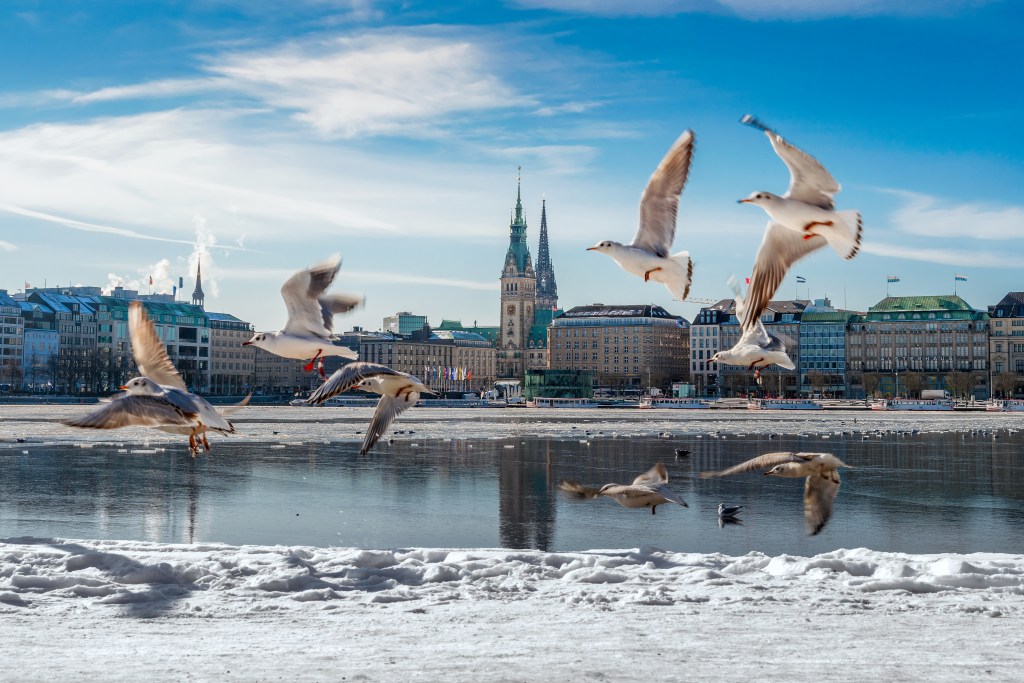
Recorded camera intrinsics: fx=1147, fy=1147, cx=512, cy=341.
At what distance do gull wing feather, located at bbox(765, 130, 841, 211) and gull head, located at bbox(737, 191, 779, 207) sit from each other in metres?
0.08

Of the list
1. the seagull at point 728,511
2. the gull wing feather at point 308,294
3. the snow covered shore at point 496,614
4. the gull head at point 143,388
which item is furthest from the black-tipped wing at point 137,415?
the seagull at point 728,511

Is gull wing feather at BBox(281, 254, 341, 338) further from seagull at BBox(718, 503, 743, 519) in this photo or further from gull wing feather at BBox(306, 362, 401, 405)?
seagull at BBox(718, 503, 743, 519)

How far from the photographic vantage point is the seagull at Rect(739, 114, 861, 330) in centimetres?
535

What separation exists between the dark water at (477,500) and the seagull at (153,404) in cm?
1930

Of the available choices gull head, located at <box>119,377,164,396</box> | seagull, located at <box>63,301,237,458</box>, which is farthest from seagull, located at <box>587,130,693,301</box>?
gull head, located at <box>119,377,164,396</box>

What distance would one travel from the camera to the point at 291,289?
23.1 feet

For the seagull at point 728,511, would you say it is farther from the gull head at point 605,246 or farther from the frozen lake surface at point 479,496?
the gull head at point 605,246

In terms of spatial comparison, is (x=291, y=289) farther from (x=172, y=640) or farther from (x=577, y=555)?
(x=577, y=555)

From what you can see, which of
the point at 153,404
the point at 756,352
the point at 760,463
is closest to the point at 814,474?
the point at 760,463

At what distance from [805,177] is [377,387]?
285 cm

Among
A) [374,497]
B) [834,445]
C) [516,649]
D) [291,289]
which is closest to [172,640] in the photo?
[516,649]

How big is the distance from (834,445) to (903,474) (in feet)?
66.0

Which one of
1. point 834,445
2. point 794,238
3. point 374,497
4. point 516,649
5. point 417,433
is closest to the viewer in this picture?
point 794,238

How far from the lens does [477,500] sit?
36.2 metres
